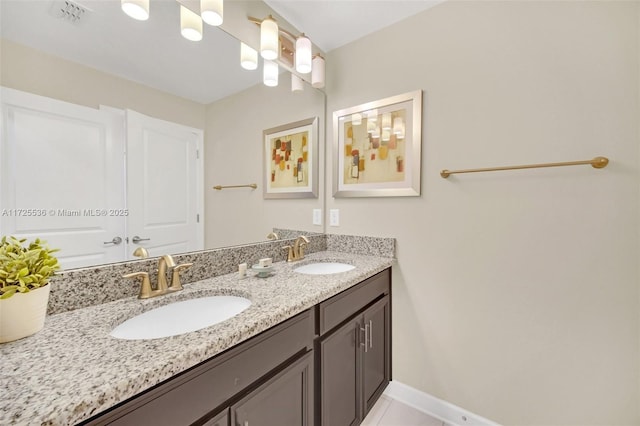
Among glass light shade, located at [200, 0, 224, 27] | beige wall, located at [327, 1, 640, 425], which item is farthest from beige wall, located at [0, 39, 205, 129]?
beige wall, located at [327, 1, 640, 425]

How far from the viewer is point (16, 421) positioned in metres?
0.38

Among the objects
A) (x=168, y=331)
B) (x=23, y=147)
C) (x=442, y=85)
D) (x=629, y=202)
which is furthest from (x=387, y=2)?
(x=168, y=331)

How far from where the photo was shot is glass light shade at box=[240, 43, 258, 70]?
136cm

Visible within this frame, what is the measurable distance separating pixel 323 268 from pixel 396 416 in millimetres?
946

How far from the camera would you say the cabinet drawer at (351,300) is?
1069 mm

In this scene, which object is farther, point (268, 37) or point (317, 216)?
point (317, 216)

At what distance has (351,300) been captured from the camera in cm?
125

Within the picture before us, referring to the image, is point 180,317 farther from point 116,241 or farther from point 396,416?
point 396,416

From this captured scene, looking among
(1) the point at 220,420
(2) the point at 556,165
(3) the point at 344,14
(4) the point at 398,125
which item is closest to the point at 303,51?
(3) the point at 344,14

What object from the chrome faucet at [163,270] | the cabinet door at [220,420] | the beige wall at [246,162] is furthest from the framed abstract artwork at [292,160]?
the cabinet door at [220,420]

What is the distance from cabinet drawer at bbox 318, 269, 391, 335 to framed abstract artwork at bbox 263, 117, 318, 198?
733 millimetres

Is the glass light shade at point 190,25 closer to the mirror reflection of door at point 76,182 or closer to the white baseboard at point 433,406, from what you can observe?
the mirror reflection of door at point 76,182

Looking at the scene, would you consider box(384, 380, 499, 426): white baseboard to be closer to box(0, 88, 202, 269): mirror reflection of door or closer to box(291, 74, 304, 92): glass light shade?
box(0, 88, 202, 269): mirror reflection of door

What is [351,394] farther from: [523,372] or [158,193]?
[158,193]
